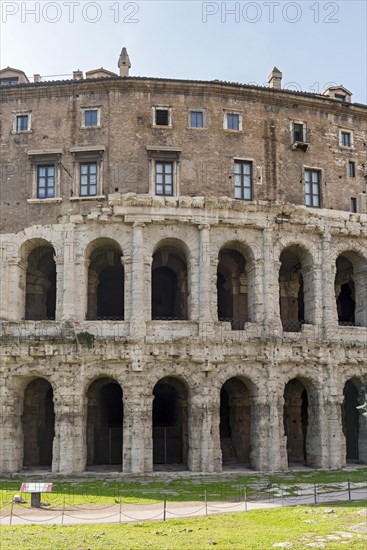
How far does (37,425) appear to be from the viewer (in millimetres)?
30219

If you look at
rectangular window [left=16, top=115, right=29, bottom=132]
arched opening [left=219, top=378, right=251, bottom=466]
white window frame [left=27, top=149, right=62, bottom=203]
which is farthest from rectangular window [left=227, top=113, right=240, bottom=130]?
arched opening [left=219, top=378, right=251, bottom=466]

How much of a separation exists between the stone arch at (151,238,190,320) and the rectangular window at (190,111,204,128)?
5.66 meters

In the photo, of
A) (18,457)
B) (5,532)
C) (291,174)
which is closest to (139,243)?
(291,174)

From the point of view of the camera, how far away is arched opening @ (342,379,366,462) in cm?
3269

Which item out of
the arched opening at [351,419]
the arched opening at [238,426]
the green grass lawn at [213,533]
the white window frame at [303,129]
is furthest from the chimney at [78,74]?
the green grass lawn at [213,533]

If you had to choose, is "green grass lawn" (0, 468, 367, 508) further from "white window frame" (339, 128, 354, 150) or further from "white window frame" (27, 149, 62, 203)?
"white window frame" (339, 128, 354, 150)

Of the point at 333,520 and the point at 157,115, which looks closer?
the point at 333,520

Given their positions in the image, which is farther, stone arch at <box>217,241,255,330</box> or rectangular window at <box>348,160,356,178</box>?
rectangular window at <box>348,160,356,178</box>

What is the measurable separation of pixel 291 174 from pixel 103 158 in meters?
8.99

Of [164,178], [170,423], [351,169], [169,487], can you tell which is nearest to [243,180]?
[164,178]

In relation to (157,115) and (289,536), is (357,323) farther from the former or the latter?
(289,536)

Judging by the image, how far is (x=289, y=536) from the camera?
16.0 m

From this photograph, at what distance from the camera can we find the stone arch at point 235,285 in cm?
3146

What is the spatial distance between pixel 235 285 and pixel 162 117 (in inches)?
350
